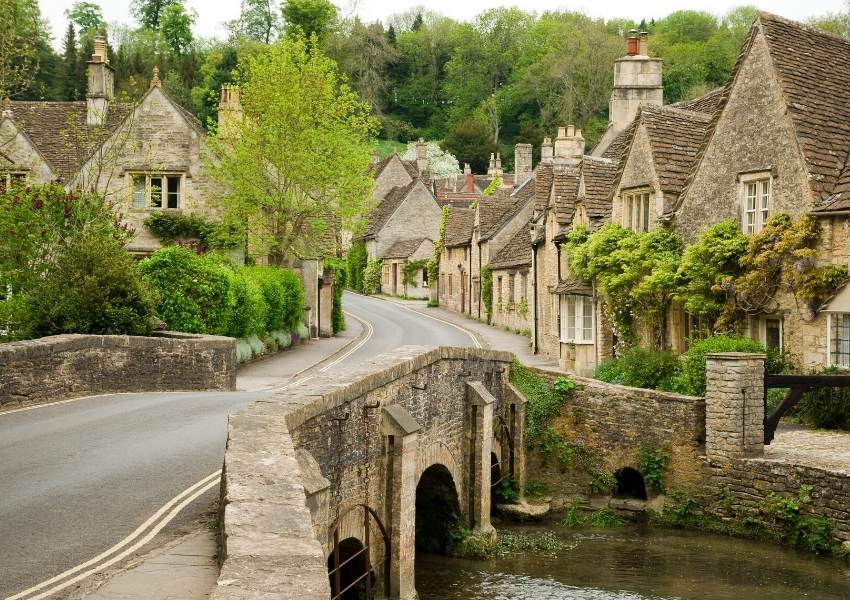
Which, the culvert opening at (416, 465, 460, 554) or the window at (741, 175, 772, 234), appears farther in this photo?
the window at (741, 175, 772, 234)

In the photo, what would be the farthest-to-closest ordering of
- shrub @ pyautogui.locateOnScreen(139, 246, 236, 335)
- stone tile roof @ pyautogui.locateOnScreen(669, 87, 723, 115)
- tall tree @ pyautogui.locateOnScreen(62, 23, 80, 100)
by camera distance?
tall tree @ pyautogui.locateOnScreen(62, 23, 80, 100) → stone tile roof @ pyautogui.locateOnScreen(669, 87, 723, 115) → shrub @ pyautogui.locateOnScreen(139, 246, 236, 335)

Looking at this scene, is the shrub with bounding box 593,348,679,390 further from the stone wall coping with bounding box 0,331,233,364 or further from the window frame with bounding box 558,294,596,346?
the stone wall coping with bounding box 0,331,233,364

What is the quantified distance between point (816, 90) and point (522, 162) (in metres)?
50.0

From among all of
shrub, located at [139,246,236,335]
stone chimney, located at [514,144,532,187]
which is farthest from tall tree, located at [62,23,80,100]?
shrub, located at [139,246,236,335]

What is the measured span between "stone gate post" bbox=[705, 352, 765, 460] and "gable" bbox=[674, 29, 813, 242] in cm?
440

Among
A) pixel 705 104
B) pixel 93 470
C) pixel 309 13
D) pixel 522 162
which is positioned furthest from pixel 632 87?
pixel 309 13

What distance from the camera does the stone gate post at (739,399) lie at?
2300 cm

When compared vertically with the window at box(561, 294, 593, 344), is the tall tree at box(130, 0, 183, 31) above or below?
above

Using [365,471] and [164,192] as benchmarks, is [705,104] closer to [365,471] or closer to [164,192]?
[164,192]

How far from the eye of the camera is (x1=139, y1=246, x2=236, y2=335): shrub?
32.0 m

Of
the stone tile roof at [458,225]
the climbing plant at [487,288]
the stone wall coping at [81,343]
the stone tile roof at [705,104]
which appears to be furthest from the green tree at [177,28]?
the stone wall coping at [81,343]

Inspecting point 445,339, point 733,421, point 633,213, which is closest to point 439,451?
point 733,421

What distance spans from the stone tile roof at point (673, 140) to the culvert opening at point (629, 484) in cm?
773

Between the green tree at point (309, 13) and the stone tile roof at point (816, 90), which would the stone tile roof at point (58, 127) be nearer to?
the stone tile roof at point (816, 90)
